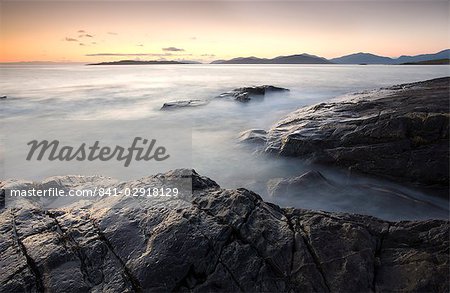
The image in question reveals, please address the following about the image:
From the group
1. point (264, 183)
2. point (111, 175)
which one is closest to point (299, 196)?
point (264, 183)

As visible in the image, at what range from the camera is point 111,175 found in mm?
8703

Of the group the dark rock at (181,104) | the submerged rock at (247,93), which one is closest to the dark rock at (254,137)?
the dark rock at (181,104)

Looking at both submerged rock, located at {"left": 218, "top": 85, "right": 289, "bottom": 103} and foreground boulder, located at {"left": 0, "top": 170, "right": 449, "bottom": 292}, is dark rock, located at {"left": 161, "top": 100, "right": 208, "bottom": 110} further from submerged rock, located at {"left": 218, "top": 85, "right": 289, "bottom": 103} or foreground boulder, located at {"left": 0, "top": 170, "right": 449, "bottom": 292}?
foreground boulder, located at {"left": 0, "top": 170, "right": 449, "bottom": 292}

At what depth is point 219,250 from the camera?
408cm

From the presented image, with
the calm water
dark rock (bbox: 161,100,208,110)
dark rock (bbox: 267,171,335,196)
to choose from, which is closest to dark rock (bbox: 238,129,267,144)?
the calm water

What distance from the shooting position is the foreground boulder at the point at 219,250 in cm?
376

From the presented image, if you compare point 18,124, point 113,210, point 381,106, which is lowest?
point 18,124

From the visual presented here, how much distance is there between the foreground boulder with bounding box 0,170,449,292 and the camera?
3.76 metres

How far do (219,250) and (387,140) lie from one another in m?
5.78

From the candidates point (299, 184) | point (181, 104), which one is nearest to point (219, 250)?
point (299, 184)

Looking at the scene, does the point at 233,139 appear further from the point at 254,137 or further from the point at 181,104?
the point at 181,104

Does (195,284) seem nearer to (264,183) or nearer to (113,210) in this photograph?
(113,210)

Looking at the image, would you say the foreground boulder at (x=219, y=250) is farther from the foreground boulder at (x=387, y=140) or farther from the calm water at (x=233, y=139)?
the foreground boulder at (x=387, y=140)

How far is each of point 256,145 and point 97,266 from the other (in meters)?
7.17
